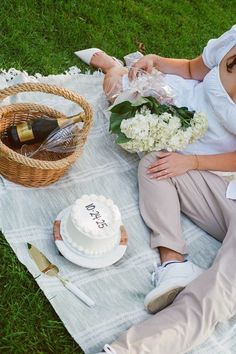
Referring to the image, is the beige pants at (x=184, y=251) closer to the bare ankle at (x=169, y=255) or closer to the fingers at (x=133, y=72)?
the bare ankle at (x=169, y=255)

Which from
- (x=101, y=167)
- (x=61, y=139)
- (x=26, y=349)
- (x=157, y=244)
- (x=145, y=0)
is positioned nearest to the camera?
(x=26, y=349)

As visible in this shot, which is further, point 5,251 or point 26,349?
point 5,251

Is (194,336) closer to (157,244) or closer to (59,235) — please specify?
(157,244)

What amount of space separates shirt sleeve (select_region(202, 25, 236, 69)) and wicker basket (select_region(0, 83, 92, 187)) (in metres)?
0.84

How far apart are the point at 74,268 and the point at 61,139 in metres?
0.74

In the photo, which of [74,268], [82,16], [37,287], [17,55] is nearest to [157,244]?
[74,268]

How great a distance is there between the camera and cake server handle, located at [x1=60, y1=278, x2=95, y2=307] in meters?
2.53

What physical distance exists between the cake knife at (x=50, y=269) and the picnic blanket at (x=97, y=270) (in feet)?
0.07

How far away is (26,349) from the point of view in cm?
232

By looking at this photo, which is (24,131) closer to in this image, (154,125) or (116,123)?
(116,123)

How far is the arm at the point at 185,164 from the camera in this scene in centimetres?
304

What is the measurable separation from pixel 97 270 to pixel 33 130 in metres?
0.84

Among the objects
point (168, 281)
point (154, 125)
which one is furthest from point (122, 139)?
point (168, 281)

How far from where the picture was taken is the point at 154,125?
300 cm
